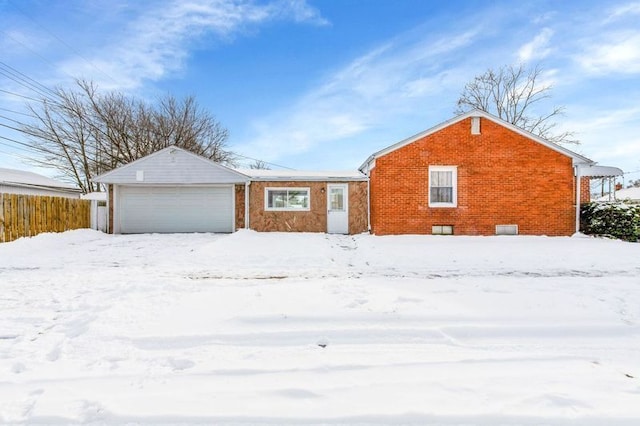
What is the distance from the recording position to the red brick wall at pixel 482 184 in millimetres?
12820

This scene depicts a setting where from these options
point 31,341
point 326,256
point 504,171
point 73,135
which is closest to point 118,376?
point 31,341

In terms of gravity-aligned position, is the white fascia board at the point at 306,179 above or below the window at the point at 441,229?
above

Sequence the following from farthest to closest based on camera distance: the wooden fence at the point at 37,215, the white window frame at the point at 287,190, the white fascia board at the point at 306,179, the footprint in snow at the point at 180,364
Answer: the white window frame at the point at 287,190 → the white fascia board at the point at 306,179 → the wooden fence at the point at 37,215 → the footprint in snow at the point at 180,364

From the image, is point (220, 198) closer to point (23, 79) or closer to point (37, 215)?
point (37, 215)

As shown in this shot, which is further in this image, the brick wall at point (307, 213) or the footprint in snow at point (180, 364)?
the brick wall at point (307, 213)

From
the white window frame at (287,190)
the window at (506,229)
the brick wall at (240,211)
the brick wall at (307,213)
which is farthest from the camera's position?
the brick wall at (240,211)

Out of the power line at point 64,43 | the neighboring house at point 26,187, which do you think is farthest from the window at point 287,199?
the power line at point 64,43

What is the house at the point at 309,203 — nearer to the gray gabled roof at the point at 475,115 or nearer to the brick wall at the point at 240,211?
the brick wall at the point at 240,211

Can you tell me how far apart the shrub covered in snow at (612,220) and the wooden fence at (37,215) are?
70.1ft

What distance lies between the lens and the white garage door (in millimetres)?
15461

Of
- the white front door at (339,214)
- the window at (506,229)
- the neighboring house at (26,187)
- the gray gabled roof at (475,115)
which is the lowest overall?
the window at (506,229)

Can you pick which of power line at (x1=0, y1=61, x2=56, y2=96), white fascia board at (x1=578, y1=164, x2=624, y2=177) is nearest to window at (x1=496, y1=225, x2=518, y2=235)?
white fascia board at (x1=578, y1=164, x2=624, y2=177)

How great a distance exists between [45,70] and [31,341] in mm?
24364

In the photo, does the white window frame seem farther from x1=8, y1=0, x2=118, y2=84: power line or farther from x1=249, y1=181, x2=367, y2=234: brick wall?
x1=8, y1=0, x2=118, y2=84: power line
